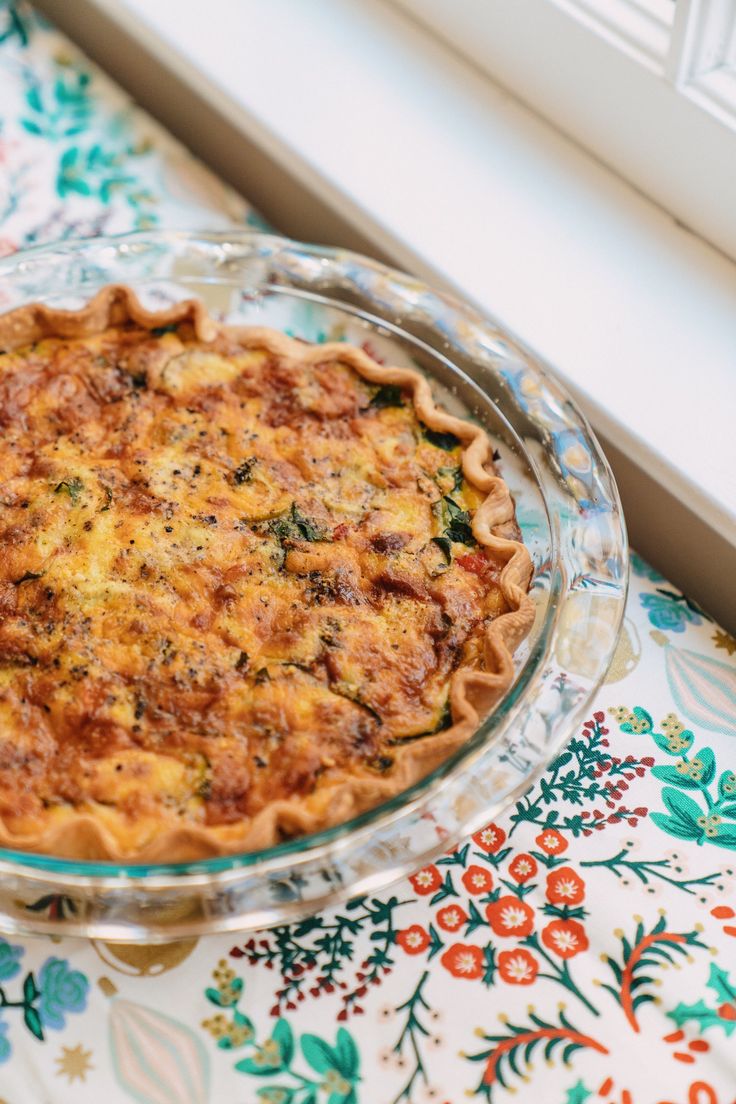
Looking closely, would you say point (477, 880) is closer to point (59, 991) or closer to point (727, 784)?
point (727, 784)

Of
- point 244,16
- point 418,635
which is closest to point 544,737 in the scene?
point 418,635

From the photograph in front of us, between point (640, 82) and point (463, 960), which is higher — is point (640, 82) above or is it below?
above

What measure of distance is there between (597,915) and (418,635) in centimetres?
41

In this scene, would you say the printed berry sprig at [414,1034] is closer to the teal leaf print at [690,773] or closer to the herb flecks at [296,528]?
the teal leaf print at [690,773]

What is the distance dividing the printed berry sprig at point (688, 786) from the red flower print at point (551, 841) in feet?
0.42

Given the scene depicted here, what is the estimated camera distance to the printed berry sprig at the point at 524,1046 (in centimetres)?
126

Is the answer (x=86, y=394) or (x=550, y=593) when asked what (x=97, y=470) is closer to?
(x=86, y=394)

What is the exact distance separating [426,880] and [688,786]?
0.38 m

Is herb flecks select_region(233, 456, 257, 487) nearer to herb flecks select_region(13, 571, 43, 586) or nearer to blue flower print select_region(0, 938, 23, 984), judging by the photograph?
herb flecks select_region(13, 571, 43, 586)

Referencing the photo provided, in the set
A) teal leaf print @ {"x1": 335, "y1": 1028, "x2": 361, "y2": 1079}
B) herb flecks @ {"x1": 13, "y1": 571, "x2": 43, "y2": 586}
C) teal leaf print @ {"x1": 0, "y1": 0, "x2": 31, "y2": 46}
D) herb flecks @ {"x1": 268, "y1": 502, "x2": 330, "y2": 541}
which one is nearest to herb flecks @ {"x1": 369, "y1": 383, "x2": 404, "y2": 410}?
herb flecks @ {"x1": 268, "y1": 502, "x2": 330, "y2": 541}

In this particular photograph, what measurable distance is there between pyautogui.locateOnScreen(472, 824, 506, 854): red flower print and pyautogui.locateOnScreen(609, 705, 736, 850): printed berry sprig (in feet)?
0.66

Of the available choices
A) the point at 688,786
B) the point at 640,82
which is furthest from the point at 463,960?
the point at 640,82

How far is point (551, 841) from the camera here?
1455 millimetres

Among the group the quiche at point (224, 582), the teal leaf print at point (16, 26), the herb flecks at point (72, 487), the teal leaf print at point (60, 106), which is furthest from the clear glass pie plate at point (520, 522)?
the teal leaf print at point (16, 26)
